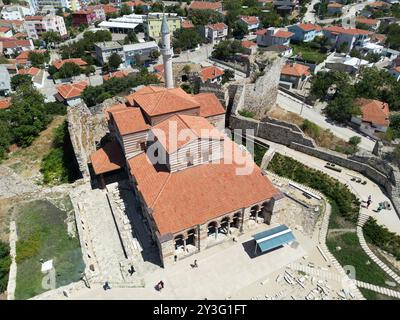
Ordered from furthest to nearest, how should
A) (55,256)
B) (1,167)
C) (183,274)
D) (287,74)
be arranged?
(287,74) < (1,167) < (55,256) < (183,274)

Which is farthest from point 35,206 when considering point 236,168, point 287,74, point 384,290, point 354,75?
point 354,75

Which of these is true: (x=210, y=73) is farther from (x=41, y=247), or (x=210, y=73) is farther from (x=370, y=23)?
(x=370, y=23)

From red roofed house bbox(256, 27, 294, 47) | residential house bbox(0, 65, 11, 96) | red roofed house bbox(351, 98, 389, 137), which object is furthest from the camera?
red roofed house bbox(256, 27, 294, 47)

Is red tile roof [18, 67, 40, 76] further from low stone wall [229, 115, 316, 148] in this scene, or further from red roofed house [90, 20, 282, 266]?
low stone wall [229, 115, 316, 148]

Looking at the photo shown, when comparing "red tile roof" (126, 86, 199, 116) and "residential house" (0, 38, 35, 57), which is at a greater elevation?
"red tile roof" (126, 86, 199, 116)

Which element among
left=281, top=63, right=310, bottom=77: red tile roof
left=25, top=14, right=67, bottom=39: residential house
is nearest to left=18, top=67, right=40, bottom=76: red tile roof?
left=25, top=14, right=67, bottom=39: residential house

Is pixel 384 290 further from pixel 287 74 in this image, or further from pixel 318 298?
pixel 287 74

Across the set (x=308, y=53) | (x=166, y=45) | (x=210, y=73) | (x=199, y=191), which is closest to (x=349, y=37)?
(x=308, y=53)
